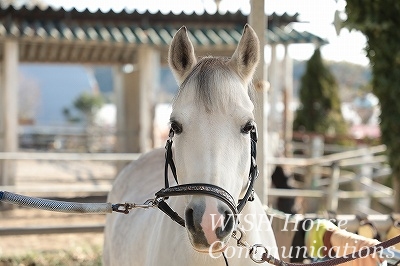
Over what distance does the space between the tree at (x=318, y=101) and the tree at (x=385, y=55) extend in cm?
915

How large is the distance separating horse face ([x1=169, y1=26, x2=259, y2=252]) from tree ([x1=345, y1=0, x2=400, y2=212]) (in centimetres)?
313

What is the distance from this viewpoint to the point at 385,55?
5.32 meters

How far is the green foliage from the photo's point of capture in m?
5.08

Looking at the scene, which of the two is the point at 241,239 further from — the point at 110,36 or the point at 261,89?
the point at 110,36

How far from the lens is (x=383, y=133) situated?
5680mm

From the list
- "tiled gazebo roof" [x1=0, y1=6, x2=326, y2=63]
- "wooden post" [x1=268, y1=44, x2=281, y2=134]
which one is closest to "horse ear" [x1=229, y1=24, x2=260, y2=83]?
"tiled gazebo roof" [x1=0, y1=6, x2=326, y2=63]

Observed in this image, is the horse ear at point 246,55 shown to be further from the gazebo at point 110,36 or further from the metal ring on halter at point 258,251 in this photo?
the gazebo at point 110,36

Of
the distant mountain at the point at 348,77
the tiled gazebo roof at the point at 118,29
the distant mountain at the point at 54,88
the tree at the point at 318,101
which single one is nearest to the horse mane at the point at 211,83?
the tiled gazebo roof at the point at 118,29

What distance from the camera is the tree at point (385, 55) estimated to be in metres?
5.08

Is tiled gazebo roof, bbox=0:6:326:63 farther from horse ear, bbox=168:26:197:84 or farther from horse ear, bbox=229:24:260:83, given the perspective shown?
horse ear, bbox=229:24:260:83

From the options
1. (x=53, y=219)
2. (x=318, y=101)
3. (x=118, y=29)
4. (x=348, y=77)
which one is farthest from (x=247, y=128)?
(x=348, y=77)

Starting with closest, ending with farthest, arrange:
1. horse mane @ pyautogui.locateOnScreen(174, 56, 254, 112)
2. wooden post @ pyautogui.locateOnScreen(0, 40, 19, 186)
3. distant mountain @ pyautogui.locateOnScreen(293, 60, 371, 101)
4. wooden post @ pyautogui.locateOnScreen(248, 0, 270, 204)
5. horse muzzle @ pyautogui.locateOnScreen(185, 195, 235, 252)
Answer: horse muzzle @ pyautogui.locateOnScreen(185, 195, 235, 252) → horse mane @ pyautogui.locateOnScreen(174, 56, 254, 112) → wooden post @ pyautogui.locateOnScreen(248, 0, 270, 204) → wooden post @ pyautogui.locateOnScreen(0, 40, 19, 186) → distant mountain @ pyautogui.locateOnScreen(293, 60, 371, 101)

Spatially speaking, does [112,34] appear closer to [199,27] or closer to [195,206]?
[199,27]

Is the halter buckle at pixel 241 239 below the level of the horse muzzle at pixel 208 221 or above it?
below
